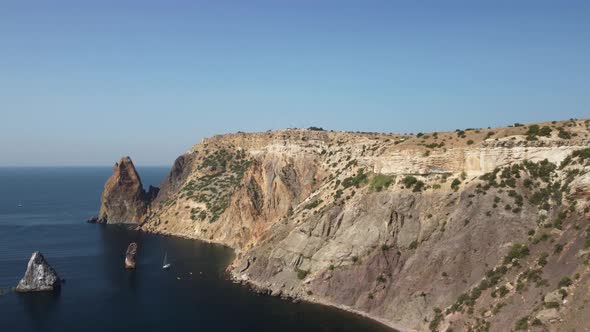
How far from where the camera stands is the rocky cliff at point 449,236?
48844 millimetres

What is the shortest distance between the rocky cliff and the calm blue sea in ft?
17.4

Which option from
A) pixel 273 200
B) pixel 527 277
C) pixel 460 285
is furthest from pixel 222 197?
pixel 527 277

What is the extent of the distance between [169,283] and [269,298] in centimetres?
1868

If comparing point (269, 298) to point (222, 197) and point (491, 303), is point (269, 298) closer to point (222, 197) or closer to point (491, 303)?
point (491, 303)

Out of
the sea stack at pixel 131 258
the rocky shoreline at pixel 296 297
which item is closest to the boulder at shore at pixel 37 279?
the sea stack at pixel 131 258

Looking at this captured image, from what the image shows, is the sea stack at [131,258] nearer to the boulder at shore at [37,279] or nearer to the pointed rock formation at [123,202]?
the boulder at shore at [37,279]

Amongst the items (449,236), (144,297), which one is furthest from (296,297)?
(449,236)

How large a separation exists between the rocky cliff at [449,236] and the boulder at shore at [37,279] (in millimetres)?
27872

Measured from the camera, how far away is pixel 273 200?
10288 cm

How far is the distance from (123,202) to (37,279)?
7846 centimetres

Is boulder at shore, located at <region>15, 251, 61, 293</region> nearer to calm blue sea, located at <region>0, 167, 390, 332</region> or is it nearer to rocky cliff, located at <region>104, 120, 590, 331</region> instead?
calm blue sea, located at <region>0, 167, 390, 332</region>

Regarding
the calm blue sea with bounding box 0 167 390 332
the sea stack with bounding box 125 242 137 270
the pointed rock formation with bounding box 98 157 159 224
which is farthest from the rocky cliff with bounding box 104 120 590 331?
the pointed rock formation with bounding box 98 157 159 224

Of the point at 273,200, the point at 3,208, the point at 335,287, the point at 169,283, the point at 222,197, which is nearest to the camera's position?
the point at 335,287

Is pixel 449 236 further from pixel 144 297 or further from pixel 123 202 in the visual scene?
pixel 123 202
